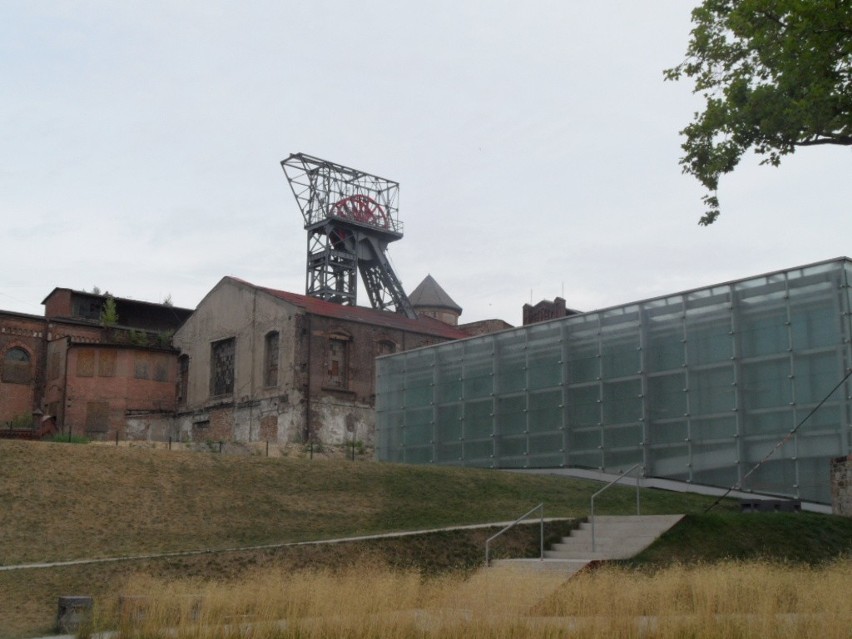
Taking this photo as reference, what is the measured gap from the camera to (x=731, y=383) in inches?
1150

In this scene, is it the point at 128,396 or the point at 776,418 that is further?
the point at 128,396

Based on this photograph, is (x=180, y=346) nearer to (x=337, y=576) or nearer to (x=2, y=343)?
(x=2, y=343)

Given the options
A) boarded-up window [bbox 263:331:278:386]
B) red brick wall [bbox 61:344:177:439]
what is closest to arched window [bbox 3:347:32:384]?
red brick wall [bbox 61:344:177:439]

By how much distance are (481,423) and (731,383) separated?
10328mm

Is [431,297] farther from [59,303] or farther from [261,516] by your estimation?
[261,516]

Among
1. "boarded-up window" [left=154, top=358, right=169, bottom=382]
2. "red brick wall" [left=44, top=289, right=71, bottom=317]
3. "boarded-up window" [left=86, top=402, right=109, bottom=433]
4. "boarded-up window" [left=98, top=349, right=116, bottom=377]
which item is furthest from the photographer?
"red brick wall" [left=44, top=289, right=71, bottom=317]

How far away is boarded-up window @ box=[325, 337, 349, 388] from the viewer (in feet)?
167

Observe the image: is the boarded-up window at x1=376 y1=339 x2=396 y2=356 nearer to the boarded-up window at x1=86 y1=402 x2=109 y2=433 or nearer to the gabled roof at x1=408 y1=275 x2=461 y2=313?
the boarded-up window at x1=86 y1=402 x2=109 y2=433

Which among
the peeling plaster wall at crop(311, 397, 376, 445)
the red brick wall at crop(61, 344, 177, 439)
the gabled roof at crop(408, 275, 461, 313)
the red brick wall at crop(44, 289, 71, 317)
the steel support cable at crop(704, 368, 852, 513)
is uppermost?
the gabled roof at crop(408, 275, 461, 313)

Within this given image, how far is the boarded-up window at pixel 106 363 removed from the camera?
5441 cm

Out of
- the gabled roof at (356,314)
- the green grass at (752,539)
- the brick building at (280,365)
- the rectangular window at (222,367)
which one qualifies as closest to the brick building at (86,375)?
the brick building at (280,365)

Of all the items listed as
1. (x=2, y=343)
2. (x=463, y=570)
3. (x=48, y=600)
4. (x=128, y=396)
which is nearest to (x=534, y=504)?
(x=463, y=570)

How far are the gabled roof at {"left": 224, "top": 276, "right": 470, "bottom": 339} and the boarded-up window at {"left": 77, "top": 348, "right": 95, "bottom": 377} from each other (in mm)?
8289

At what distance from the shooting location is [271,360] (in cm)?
5184
